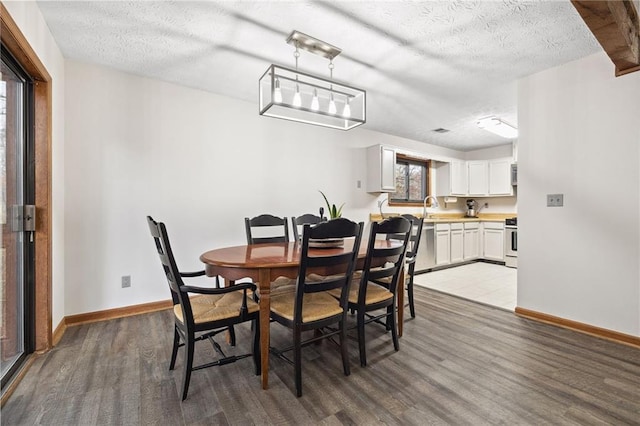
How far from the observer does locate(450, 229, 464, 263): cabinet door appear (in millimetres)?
5250

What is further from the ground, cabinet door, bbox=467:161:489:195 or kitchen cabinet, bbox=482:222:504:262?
cabinet door, bbox=467:161:489:195

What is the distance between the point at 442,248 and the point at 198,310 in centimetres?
436

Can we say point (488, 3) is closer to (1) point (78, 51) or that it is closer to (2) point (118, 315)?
(1) point (78, 51)

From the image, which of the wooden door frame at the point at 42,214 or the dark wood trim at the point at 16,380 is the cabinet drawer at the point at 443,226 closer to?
the wooden door frame at the point at 42,214

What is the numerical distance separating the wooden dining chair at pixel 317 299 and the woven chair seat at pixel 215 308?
22 centimetres

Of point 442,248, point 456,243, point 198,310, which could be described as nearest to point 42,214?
point 198,310

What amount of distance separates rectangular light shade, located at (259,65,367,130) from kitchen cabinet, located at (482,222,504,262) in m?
3.82

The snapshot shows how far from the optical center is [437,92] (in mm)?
3344

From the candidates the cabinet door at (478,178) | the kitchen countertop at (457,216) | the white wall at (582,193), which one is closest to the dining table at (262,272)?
the white wall at (582,193)

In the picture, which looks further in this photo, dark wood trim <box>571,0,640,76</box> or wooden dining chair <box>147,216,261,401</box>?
wooden dining chair <box>147,216,261,401</box>

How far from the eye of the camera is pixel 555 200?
2.75 m

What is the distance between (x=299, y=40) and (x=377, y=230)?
157 centimetres

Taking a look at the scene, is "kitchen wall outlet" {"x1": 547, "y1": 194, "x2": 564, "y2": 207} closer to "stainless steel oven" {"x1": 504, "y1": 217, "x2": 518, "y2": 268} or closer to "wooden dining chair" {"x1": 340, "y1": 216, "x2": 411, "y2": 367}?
"wooden dining chair" {"x1": 340, "y1": 216, "x2": 411, "y2": 367}

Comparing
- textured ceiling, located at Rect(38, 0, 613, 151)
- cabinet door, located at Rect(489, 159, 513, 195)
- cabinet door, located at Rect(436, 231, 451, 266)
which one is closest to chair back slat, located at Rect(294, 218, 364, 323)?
textured ceiling, located at Rect(38, 0, 613, 151)
